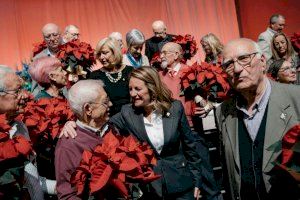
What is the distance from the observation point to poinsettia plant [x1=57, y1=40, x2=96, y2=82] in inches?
171

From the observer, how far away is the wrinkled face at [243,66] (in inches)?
86.8

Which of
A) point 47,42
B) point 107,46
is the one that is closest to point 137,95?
point 107,46

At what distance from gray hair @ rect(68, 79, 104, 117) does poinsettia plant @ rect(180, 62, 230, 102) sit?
4.50 feet

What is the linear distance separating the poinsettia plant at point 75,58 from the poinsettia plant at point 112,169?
2209 mm

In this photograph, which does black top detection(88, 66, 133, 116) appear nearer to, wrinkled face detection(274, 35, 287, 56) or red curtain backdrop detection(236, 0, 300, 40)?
wrinkled face detection(274, 35, 287, 56)

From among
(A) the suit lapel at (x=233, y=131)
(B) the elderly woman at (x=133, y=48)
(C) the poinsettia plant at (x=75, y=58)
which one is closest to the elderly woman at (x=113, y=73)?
(C) the poinsettia plant at (x=75, y=58)

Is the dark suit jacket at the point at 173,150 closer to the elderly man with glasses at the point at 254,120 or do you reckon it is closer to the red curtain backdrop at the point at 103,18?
the elderly man with glasses at the point at 254,120

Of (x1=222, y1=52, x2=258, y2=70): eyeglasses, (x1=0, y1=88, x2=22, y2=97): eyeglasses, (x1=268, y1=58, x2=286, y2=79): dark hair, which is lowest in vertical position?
(x1=268, y1=58, x2=286, y2=79): dark hair

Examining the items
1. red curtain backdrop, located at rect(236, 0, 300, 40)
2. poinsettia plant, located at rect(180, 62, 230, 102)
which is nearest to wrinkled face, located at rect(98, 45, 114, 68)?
poinsettia plant, located at rect(180, 62, 230, 102)

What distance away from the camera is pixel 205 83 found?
3793mm

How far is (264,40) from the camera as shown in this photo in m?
7.20

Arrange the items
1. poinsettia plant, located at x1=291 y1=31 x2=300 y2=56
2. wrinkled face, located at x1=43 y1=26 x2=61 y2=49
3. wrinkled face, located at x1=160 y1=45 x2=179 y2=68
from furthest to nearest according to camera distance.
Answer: poinsettia plant, located at x1=291 y1=31 x2=300 y2=56, wrinkled face, located at x1=43 y1=26 x2=61 y2=49, wrinkled face, located at x1=160 y1=45 x2=179 y2=68

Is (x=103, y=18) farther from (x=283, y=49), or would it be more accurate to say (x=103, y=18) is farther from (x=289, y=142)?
(x=289, y=142)

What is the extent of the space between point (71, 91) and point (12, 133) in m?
0.48
